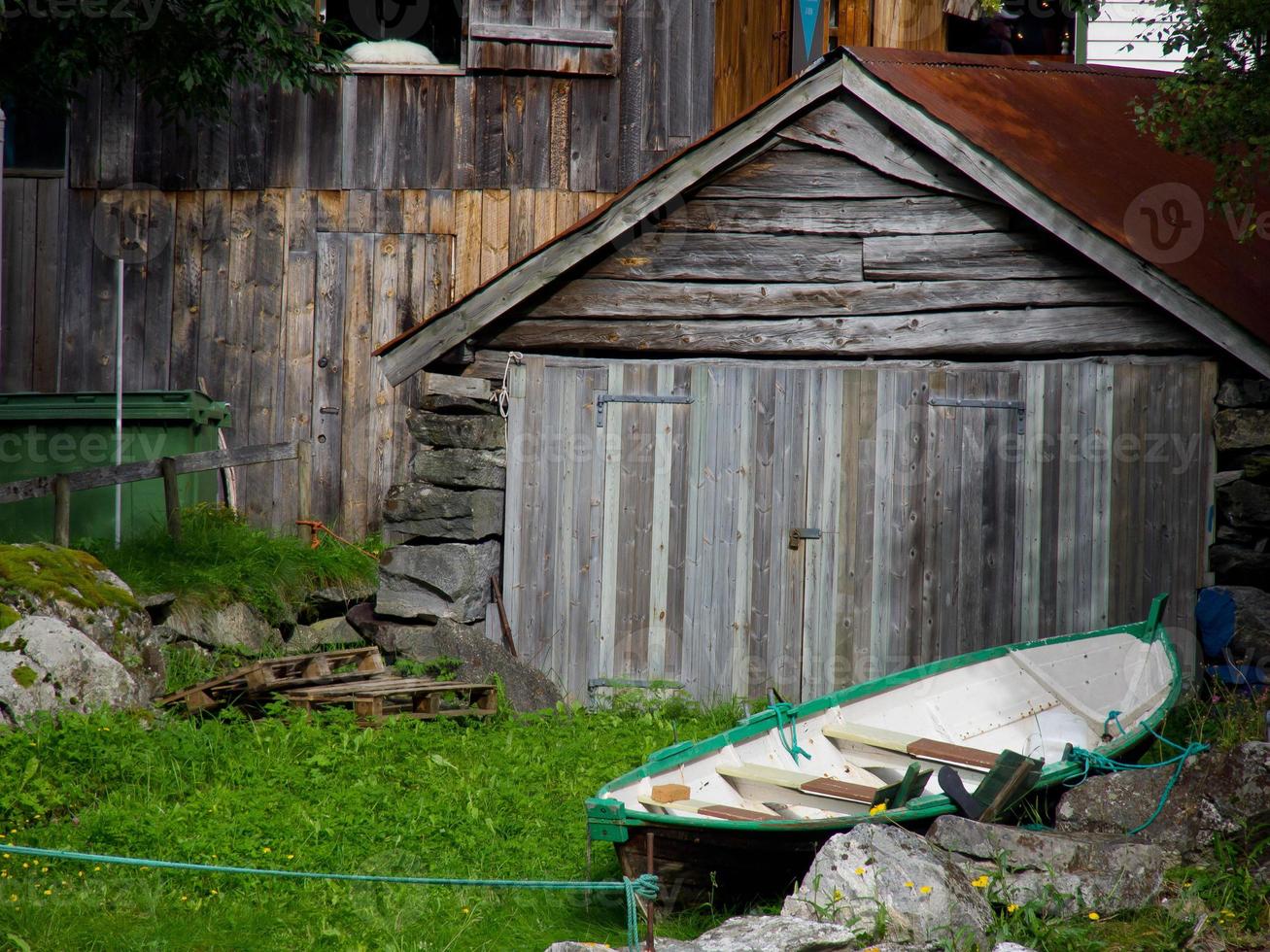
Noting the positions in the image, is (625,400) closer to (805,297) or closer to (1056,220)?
(805,297)

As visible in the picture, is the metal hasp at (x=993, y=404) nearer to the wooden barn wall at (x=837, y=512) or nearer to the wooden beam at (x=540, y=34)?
the wooden barn wall at (x=837, y=512)

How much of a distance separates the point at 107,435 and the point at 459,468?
12.4ft

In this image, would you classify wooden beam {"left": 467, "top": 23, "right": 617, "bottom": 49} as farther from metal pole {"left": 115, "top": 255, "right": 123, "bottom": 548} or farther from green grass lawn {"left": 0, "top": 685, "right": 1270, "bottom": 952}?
green grass lawn {"left": 0, "top": 685, "right": 1270, "bottom": 952}

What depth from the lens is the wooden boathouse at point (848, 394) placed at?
7836 mm

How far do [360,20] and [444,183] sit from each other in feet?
6.58

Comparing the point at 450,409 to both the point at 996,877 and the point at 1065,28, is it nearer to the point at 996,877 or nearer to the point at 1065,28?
the point at 996,877

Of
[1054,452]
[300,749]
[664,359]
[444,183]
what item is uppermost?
[444,183]

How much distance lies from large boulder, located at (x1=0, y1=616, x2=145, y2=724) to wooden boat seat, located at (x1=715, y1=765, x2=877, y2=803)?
359 centimetres

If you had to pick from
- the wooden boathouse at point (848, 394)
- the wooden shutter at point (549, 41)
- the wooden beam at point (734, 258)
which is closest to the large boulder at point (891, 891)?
the wooden boathouse at point (848, 394)

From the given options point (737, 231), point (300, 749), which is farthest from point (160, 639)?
point (737, 231)

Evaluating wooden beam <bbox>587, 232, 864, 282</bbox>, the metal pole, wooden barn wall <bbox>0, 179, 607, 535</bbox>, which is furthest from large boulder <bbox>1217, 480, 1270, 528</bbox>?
the metal pole

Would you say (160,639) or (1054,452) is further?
(160,639)

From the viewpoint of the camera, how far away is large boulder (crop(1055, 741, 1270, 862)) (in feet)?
17.8

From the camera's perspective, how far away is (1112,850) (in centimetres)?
516
